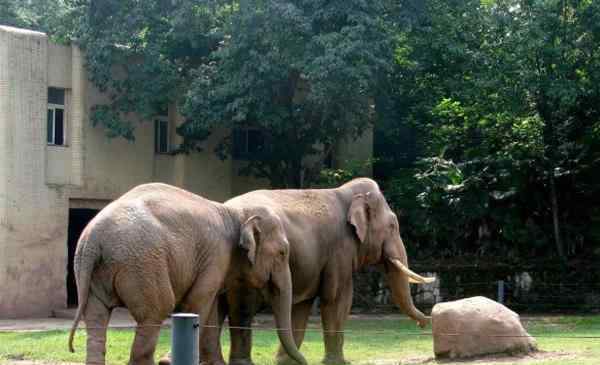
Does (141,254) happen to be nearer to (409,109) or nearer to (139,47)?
(139,47)

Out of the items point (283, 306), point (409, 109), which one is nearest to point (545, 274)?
point (409, 109)

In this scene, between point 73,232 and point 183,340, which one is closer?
point 183,340

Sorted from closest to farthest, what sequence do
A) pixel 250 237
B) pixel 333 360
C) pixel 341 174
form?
pixel 250 237 < pixel 333 360 < pixel 341 174

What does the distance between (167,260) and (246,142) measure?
656 inches

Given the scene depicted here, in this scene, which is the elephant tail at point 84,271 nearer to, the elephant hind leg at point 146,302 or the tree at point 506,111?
the elephant hind leg at point 146,302

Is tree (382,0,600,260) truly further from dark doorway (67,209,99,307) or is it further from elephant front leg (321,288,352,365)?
elephant front leg (321,288,352,365)

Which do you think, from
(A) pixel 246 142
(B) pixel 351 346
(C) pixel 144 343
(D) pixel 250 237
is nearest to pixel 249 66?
(A) pixel 246 142

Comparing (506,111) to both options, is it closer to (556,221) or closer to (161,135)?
(556,221)

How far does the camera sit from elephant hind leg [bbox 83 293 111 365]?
32.4ft

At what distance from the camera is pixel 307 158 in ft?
86.1

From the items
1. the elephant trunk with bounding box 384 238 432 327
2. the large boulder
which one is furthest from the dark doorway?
the large boulder

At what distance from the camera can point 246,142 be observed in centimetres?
2694

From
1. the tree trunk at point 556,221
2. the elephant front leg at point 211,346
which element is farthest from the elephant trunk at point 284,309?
the tree trunk at point 556,221

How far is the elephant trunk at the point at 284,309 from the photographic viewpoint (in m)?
11.8
